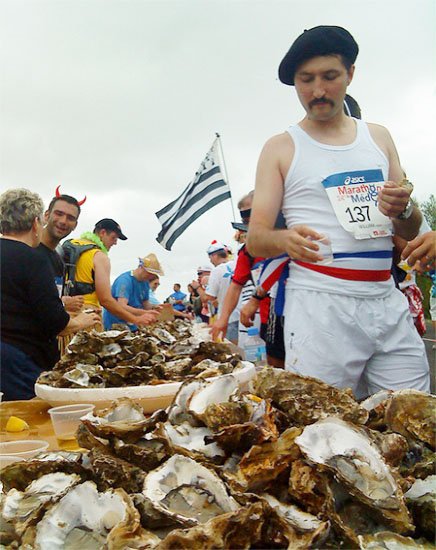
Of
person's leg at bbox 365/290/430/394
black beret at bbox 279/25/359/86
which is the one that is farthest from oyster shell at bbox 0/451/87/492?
black beret at bbox 279/25/359/86

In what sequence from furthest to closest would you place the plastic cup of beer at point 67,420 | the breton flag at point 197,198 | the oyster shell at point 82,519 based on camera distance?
1. the breton flag at point 197,198
2. the plastic cup of beer at point 67,420
3. the oyster shell at point 82,519

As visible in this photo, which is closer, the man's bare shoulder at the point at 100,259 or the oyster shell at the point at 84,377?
the oyster shell at the point at 84,377

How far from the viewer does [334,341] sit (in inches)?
76.1

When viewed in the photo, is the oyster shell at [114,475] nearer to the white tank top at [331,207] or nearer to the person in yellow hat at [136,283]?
the white tank top at [331,207]

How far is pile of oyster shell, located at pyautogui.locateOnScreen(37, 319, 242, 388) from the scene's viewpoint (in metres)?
1.69

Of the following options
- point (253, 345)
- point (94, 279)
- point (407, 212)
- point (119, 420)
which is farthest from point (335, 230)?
point (94, 279)

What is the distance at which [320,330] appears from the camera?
1.94 meters

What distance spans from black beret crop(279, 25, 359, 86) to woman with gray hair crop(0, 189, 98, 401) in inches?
54.7

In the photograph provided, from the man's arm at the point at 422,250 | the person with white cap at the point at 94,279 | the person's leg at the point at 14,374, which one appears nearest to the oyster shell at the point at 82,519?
the man's arm at the point at 422,250

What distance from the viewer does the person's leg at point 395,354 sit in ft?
6.36

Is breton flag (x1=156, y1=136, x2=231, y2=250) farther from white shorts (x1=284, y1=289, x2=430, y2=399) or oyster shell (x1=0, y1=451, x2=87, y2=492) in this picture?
oyster shell (x1=0, y1=451, x2=87, y2=492)

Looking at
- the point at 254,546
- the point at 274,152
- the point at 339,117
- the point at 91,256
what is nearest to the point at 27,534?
the point at 254,546

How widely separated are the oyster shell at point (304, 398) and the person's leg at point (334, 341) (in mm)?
938

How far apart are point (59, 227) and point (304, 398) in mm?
2830
